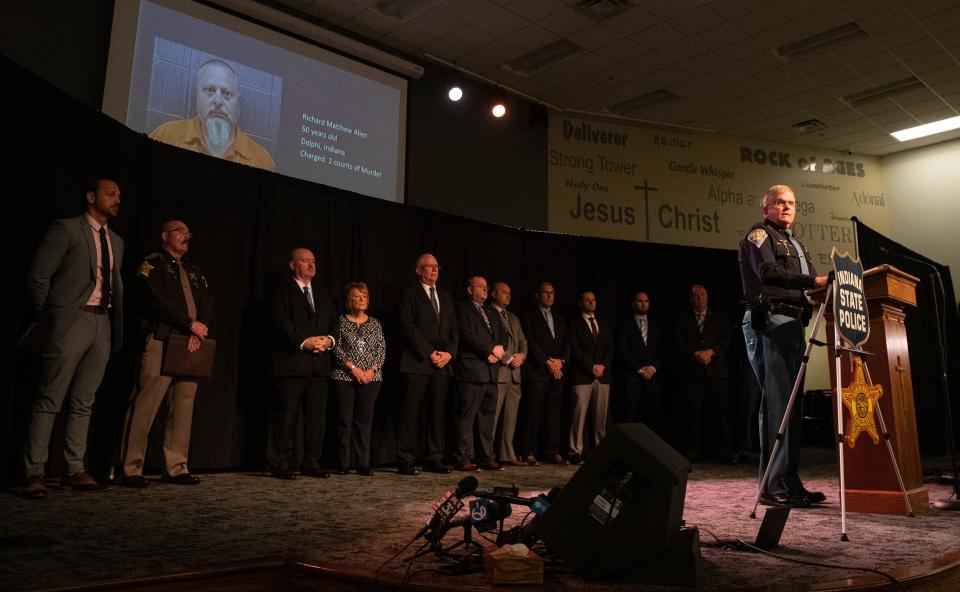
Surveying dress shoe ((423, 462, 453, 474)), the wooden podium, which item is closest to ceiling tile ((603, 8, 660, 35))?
the wooden podium

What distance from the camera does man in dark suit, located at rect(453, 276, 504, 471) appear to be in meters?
5.20

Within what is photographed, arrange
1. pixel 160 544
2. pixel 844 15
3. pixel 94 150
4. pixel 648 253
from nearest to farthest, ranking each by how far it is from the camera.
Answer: pixel 160 544
pixel 94 150
pixel 844 15
pixel 648 253

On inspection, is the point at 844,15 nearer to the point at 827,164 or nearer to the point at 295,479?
the point at 827,164

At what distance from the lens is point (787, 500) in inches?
126

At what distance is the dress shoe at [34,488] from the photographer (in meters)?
3.12

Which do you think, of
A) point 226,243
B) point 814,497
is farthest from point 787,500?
point 226,243

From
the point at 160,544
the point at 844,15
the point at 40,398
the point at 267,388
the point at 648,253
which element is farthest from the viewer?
the point at 648,253

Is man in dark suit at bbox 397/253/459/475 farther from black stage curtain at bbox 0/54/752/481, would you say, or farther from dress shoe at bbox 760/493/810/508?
dress shoe at bbox 760/493/810/508

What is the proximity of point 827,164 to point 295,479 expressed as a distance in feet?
26.8

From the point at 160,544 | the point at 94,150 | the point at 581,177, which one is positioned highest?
the point at 581,177

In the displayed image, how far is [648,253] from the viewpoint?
24.2ft

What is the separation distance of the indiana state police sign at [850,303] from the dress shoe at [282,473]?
314 cm

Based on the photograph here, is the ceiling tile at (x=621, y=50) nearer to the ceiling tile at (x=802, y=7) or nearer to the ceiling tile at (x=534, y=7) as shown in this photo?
the ceiling tile at (x=534, y=7)

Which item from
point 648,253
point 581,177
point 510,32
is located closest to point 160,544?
point 510,32
